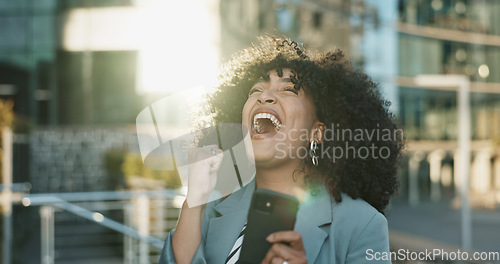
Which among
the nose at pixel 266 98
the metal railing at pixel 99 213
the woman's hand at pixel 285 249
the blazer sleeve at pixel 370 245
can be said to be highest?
the nose at pixel 266 98

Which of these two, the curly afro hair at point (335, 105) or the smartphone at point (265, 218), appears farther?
the curly afro hair at point (335, 105)

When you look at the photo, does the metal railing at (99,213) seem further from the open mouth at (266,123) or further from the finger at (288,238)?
the finger at (288,238)

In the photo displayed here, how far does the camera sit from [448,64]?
1151 inches

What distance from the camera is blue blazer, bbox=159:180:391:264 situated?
1.65m

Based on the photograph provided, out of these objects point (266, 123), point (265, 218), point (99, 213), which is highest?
point (266, 123)

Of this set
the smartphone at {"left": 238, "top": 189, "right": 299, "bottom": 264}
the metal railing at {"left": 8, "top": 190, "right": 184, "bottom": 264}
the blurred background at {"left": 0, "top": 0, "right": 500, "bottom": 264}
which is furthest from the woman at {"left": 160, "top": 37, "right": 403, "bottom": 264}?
the blurred background at {"left": 0, "top": 0, "right": 500, "bottom": 264}

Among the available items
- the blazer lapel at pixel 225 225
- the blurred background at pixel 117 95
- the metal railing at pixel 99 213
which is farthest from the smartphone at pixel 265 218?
the blurred background at pixel 117 95

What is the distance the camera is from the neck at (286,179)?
176 cm

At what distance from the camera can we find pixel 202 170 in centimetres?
156

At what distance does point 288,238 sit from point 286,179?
0.42 meters

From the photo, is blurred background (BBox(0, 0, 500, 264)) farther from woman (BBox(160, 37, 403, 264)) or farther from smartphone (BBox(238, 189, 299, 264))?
smartphone (BBox(238, 189, 299, 264))

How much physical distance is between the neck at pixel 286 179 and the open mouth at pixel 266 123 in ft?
0.45

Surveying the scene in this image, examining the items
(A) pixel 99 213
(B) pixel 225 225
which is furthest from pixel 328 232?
(A) pixel 99 213

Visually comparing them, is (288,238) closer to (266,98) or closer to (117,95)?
(266,98)
